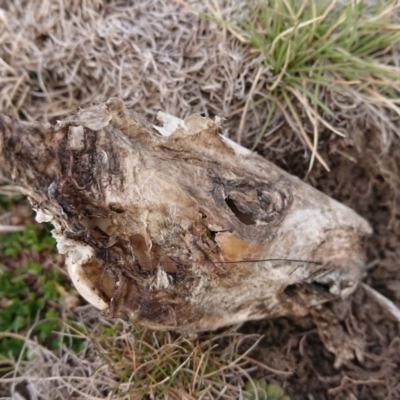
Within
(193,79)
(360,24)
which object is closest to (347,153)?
(360,24)

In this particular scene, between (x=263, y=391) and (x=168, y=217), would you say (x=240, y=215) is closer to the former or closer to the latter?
(x=168, y=217)

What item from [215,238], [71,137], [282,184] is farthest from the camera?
[282,184]

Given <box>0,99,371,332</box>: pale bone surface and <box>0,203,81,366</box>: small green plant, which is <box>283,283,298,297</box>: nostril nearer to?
<box>0,99,371,332</box>: pale bone surface

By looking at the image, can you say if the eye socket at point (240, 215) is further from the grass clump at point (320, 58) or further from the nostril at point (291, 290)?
the grass clump at point (320, 58)

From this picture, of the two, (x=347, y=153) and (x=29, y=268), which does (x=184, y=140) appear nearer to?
(x=347, y=153)

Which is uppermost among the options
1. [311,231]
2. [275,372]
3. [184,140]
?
[184,140]
